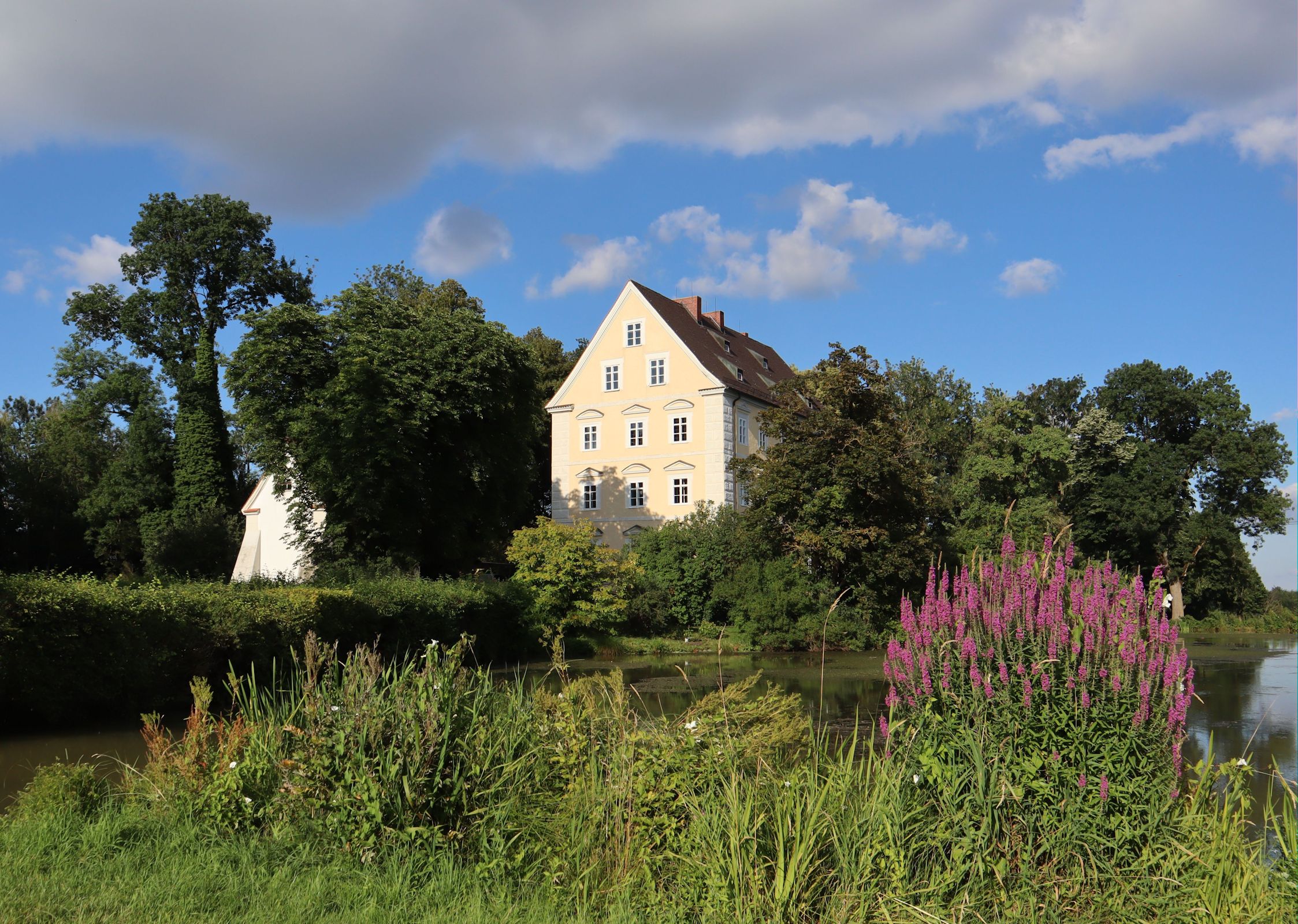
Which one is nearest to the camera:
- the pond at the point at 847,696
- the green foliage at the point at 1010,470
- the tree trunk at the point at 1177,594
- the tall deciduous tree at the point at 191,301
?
the pond at the point at 847,696

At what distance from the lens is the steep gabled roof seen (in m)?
45.8

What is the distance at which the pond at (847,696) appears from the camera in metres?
13.1

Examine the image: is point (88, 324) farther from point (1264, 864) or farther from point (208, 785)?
point (1264, 864)

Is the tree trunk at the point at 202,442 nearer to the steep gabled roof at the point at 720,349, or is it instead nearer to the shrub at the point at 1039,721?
the steep gabled roof at the point at 720,349

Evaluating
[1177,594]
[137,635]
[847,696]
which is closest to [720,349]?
[1177,594]

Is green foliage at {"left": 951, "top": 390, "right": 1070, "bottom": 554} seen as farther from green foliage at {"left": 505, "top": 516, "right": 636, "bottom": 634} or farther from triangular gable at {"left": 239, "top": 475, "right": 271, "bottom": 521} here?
Answer: triangular gable at {"left": 239, "top": 475, "right": 271, "bottom": 521}

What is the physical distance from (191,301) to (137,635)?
1273 inches

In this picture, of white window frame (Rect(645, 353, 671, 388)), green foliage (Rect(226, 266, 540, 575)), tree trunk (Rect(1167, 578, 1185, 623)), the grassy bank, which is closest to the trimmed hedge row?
the grassy bank

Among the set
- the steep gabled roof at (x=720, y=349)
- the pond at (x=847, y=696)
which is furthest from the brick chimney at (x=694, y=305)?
the pond at (x=847, y=696)

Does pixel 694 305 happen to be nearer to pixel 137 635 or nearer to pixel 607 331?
pixel 607 331

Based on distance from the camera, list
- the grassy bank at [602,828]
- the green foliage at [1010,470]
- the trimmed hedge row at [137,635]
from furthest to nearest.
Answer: the green foliage at [1010,470] < the trimmed hedge row at [137,635] < the grassy bank at [602,828]

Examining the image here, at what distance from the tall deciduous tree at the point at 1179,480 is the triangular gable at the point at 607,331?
70.6 ft

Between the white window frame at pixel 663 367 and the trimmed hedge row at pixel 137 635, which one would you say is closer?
the trimmed hedge row at pixel 137 635

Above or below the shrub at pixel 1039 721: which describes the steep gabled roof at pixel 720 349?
above
